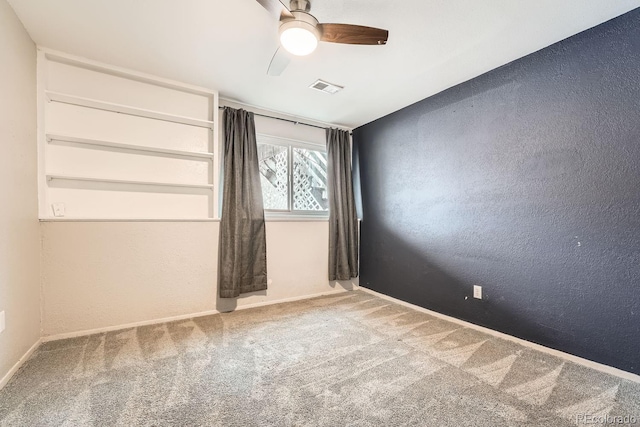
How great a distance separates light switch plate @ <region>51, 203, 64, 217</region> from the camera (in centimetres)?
225

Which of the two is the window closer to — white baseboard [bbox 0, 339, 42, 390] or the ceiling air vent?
the ceiling air vent

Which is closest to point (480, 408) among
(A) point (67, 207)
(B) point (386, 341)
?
(B) point (386, 341)

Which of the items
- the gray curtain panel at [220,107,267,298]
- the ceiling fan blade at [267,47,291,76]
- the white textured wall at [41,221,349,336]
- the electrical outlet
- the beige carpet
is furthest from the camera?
the gray curtain panel at [220,107,267,298]

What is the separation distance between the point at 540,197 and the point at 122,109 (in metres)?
3.64

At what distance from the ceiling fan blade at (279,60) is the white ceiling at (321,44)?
218mm

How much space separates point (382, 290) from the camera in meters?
3.50

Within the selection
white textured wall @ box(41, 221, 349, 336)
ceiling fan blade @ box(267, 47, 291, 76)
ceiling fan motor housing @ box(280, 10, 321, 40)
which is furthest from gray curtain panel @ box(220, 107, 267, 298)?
ceiling fan motor housing @ box(280, 10, 321, 40)

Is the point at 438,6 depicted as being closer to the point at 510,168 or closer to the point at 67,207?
the point at 510,168

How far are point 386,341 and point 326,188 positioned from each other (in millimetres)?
2135

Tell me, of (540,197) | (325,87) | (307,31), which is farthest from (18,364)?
(540,197)

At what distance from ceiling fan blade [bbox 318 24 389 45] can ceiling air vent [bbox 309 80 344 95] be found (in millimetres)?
942

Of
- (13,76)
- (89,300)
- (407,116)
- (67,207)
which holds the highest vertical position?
(407,116)

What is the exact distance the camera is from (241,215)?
2.97m

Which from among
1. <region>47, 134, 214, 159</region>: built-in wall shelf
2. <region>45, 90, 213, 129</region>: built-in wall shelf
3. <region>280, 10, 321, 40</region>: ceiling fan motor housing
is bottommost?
<region>47, 134, 214, 159</region>: built-in wall shelf
